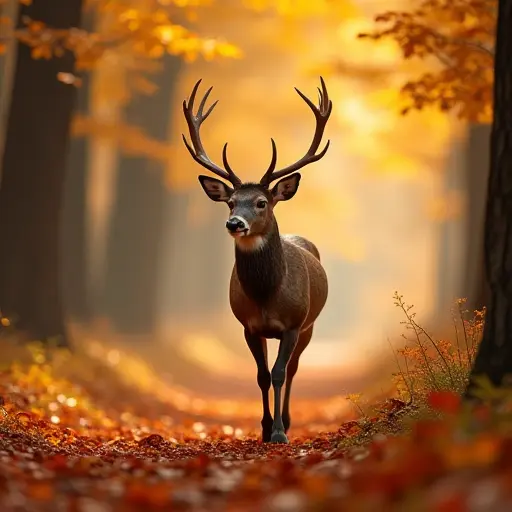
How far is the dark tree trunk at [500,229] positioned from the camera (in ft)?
20.1

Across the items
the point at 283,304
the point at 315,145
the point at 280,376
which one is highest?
the point at 315,145

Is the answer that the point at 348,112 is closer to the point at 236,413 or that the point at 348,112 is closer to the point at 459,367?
the point at 236,413

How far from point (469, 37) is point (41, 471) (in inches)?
274

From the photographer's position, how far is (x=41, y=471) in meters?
5.10

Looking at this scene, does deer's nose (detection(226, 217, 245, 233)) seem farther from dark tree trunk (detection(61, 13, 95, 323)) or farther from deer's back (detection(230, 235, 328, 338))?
dark tree trunk (detection(61, 13, 95, 323))

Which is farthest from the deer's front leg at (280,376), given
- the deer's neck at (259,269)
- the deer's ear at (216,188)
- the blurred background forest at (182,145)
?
the blurred background forest at (182,145)

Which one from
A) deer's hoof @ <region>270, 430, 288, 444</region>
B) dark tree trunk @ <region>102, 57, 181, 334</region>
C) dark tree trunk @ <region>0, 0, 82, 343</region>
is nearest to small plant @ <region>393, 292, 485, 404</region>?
deer's hoof @ <region>270, 430, 288, 444</region>

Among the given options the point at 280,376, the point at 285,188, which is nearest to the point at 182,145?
the point at 285,188

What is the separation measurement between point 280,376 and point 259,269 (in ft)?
3.18

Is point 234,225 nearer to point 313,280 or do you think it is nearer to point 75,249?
point 313,280

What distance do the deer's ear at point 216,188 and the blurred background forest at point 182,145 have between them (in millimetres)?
2536

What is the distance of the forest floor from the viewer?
3.78 meters

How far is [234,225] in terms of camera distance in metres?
7.77

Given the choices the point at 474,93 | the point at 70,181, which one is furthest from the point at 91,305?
the point at 474,93
